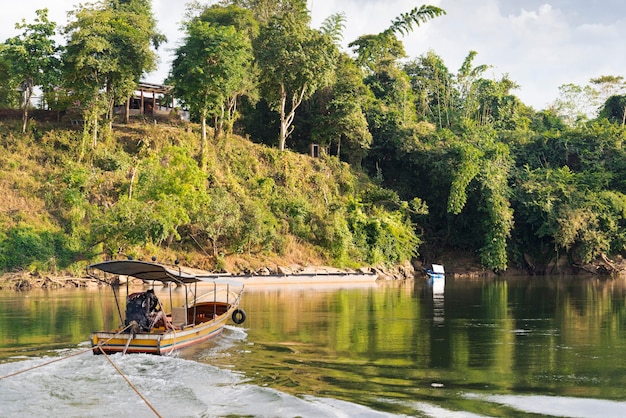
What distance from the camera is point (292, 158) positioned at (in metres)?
51.1

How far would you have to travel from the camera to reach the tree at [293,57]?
4753cm

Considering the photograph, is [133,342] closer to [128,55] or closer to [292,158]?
[128,55]

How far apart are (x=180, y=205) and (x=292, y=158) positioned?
14.1m

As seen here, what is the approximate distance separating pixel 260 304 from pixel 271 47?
2500 cm

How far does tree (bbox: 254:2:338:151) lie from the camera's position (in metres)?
47.5

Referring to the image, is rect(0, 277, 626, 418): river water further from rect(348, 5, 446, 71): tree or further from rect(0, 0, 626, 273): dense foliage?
rect(348, 5, 446, 71): tree

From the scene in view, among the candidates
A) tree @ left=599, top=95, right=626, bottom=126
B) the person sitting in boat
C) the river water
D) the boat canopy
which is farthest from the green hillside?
tree @ left=599, top=95, right=626, bottom=126

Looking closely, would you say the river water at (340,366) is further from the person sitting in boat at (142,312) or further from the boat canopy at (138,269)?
the boat canopy at (138,269)

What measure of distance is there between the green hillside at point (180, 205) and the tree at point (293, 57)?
4.96m

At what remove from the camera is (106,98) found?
43.7 m

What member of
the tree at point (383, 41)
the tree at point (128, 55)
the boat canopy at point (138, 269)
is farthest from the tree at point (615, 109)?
the boat canopy at point (138, 269)

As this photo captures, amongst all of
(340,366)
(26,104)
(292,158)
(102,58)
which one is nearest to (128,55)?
(102,58)

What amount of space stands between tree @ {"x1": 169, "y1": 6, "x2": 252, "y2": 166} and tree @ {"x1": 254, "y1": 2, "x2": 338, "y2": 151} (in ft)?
10.6

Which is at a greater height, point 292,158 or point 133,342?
point 292,158
